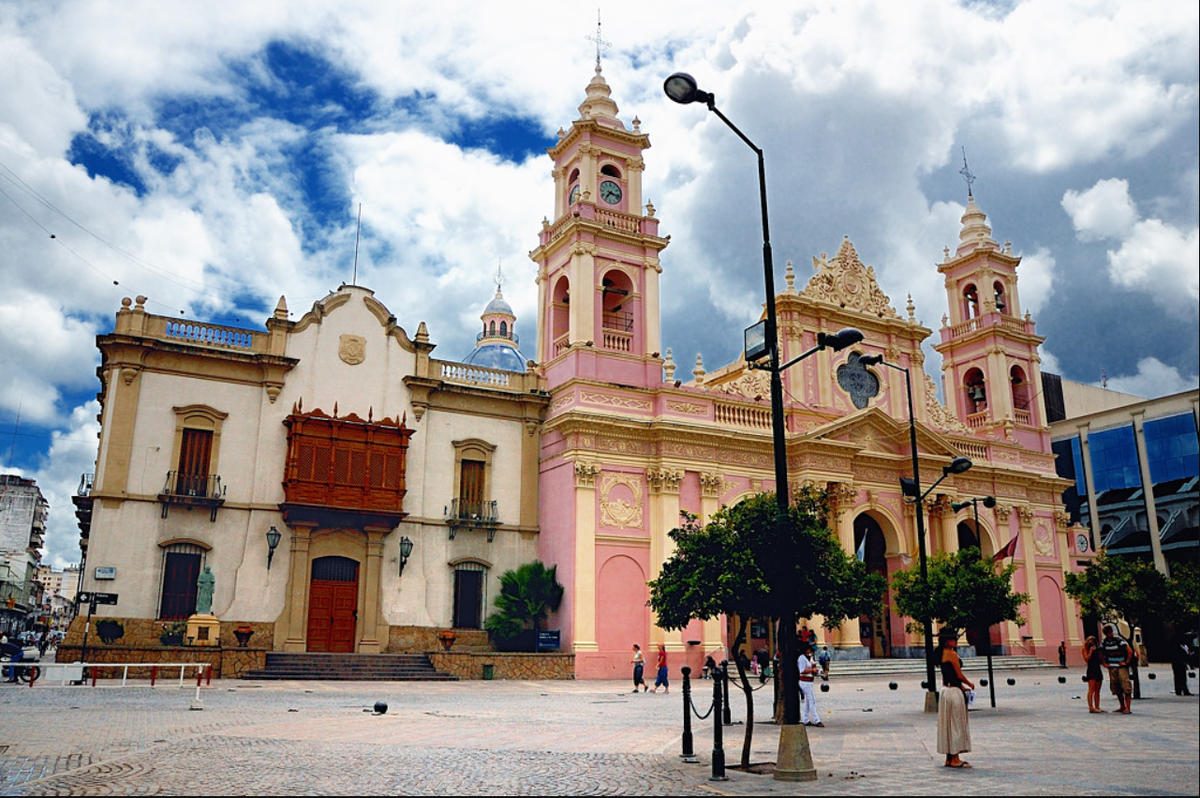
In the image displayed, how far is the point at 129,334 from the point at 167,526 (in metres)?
6.39

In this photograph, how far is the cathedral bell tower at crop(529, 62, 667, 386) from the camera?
36.2 meters

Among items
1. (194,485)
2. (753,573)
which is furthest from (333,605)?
(753,573)

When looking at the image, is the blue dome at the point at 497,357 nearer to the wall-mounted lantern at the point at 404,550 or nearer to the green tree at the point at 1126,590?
the wall-mounted lantern at the point at 404,550

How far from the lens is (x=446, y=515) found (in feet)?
112

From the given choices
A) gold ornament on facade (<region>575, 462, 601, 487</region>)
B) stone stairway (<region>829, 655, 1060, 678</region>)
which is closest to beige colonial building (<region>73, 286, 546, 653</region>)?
gold ornament on facade (<region>575, 462, 601, 487</region>)

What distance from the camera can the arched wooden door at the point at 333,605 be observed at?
102 ft

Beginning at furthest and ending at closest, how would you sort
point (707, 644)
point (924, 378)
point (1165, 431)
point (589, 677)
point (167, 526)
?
point (924, 378)
point (1165, 431)
point (707, 644)
point (589, 677)
point (167, 526)

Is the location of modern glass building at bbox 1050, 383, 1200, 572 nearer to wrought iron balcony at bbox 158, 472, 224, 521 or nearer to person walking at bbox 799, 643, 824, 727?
person walking at bbox 799, 643, 824, 727

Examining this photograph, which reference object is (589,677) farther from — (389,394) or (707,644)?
(389,394)

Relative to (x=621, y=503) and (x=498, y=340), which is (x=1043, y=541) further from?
(x=498, y=340)

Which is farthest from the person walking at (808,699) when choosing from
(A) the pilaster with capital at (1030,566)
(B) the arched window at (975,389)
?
(B) the arched window at (975,389)

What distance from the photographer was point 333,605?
31.4 meters

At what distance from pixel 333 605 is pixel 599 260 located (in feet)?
54.8

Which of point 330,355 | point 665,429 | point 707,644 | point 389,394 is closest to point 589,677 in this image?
point 707,644
